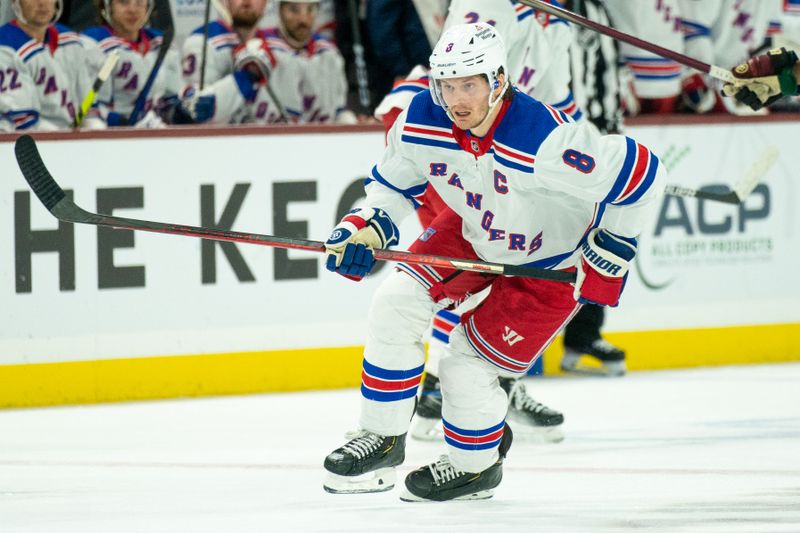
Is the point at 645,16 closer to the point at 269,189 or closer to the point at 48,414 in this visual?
the point at 269,189

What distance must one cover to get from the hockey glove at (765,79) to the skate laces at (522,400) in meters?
1.06

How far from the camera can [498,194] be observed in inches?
129

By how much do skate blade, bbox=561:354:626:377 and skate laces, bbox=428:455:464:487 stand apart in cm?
212

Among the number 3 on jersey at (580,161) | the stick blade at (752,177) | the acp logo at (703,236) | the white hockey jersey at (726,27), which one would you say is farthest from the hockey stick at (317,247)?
the white hockey jersey at (726,27)

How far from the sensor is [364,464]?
3.30 metres

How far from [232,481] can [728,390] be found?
2.14m

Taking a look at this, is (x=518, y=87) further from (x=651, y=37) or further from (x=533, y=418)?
(x=651, y=37)

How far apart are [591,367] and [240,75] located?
1.72 m

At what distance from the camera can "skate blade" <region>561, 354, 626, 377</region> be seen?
17.7 feet

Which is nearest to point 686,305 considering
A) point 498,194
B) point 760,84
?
point 760,84

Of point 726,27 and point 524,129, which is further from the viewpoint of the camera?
point 726,27

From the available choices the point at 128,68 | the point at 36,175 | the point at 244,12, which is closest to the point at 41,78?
the point at 128,68

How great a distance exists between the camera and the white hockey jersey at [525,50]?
14.1 feet

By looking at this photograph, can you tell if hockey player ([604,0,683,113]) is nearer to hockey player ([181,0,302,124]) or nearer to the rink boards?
the rink boards
